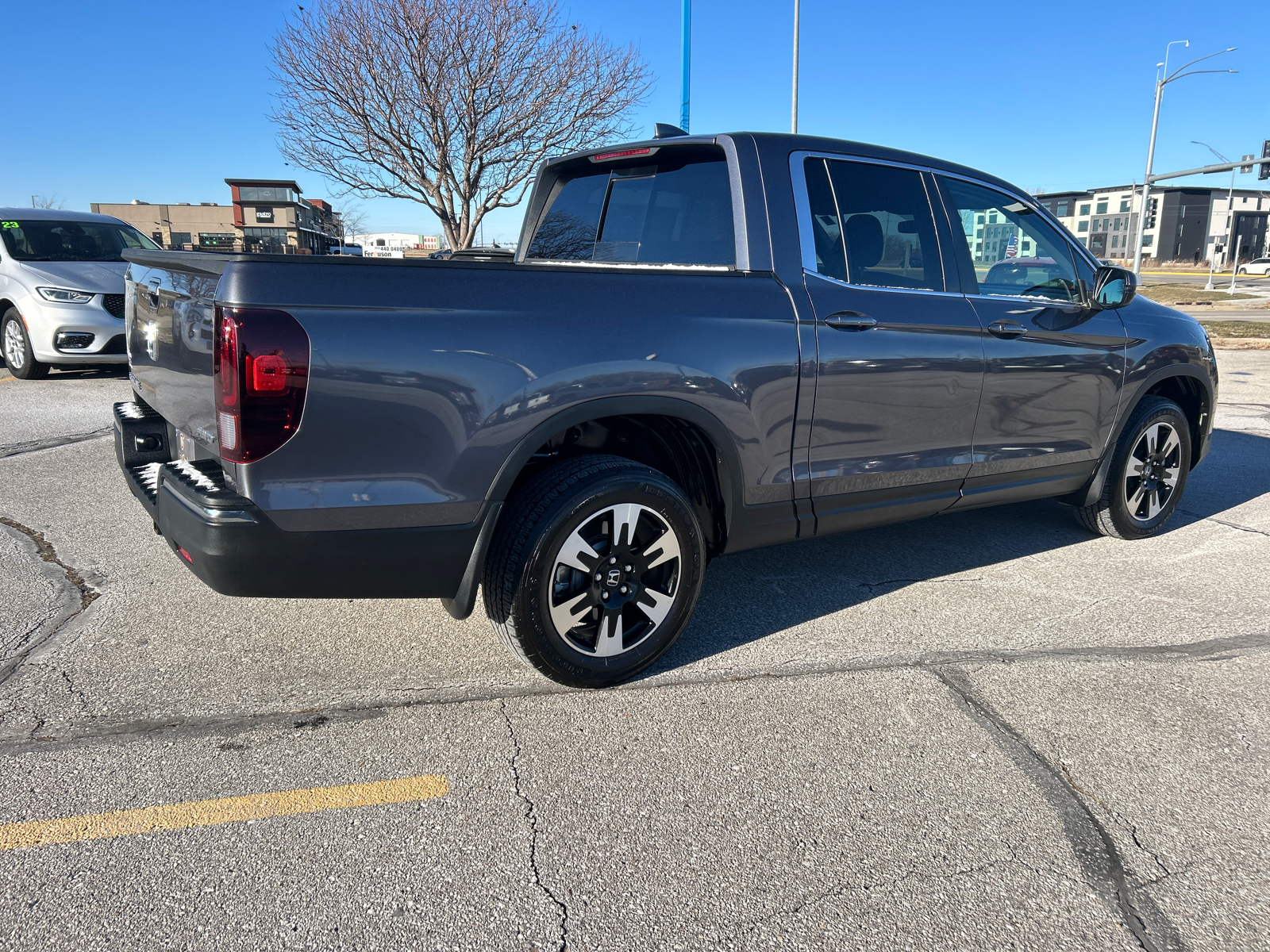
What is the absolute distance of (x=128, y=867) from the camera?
2.21 metres

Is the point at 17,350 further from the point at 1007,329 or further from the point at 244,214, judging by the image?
the point at 244,214

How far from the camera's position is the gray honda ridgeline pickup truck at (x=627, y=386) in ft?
8.54

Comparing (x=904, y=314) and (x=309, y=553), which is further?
(x=904, y=314)

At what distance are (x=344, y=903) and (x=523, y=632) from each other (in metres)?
1.04

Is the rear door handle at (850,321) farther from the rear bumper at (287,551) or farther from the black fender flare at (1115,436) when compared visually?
the black fender flare at (1115,436)

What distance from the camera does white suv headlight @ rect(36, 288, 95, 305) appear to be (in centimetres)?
945

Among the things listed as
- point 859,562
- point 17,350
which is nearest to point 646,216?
point 859,562

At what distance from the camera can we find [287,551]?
266 centimetres

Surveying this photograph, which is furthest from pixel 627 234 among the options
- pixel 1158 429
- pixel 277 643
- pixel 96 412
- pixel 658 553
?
pixel 96 412

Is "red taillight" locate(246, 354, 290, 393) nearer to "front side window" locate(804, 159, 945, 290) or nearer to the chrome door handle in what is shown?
"front side window" locate(804, 159, 945, 290)

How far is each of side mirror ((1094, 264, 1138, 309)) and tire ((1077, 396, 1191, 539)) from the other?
0.73 meters

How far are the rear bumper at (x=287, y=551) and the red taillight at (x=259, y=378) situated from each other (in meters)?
0.21

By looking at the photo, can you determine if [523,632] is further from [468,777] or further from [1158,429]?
[1158,429]

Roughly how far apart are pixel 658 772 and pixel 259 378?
158cm
